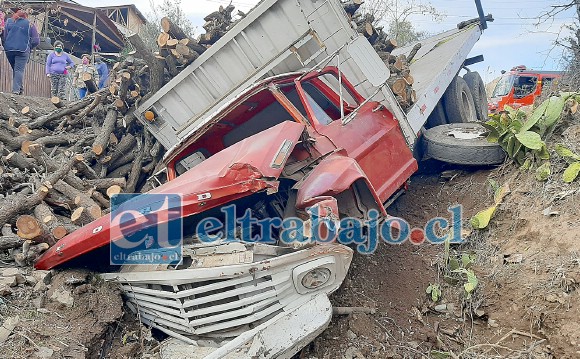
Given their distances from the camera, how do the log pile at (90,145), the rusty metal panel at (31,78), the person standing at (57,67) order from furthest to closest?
the rusty metal panel at (31,78) → the person standing at (57,67) → the log pile at (90,145)

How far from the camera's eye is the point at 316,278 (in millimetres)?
2777

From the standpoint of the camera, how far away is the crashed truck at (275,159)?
2.67 m

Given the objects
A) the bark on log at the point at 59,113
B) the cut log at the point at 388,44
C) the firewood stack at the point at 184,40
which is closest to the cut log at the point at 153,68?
the firewood stack at the point at 184,40

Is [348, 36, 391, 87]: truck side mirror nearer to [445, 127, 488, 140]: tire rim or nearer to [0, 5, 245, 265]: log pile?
[445, 127, 488, 140]: tire rim

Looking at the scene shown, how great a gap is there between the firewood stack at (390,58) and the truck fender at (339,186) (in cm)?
214

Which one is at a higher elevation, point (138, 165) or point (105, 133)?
point (105, 133)

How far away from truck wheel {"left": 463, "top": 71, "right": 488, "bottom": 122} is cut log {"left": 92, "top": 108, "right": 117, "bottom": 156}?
213 inches

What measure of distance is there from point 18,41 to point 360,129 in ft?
22.4

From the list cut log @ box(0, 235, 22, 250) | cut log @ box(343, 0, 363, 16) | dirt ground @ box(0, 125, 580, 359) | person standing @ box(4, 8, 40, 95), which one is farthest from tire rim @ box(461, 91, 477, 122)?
person standing @ box(4, 8, 40, 95)

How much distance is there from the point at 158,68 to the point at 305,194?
12.0 feet

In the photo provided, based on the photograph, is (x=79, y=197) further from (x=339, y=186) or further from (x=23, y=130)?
(x=339, y=186)

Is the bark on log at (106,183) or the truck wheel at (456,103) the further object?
the truck wheel at (456,103)

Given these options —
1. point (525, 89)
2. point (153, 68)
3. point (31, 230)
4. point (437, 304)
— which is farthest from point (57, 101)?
point (525, 89)

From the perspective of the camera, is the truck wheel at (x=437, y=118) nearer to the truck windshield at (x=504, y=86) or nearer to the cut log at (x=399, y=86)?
the cut log at (x=399, y=86)
